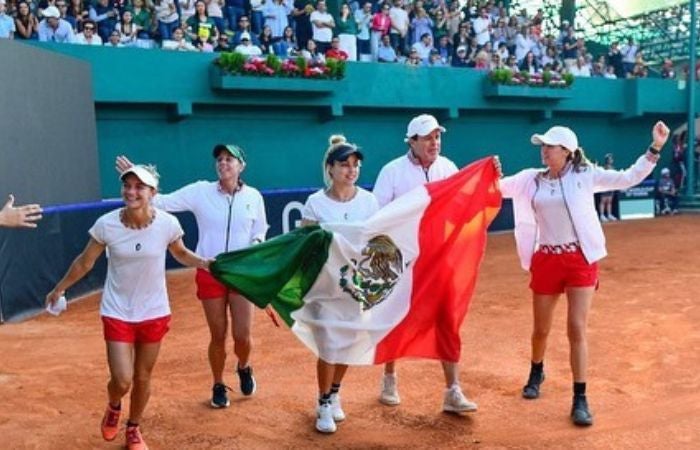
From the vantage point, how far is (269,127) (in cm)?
1778

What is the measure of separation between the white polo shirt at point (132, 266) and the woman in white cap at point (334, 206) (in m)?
1.06

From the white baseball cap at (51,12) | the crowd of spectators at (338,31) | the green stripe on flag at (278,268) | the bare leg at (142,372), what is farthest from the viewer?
the crowd of spectators at (338,31)

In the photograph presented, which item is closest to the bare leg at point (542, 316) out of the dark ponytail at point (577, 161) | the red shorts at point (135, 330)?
the dark ponytail at point (577, 161)

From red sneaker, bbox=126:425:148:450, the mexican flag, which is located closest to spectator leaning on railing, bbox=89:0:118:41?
the mexican flag

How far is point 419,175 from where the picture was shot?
18.5ft

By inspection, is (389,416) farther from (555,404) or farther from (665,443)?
(665,443)

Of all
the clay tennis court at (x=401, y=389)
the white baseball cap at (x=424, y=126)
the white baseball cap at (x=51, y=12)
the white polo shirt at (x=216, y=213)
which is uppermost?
the white baseball cap at (x=51, y=12)

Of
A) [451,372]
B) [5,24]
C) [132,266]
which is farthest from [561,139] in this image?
[5,24]

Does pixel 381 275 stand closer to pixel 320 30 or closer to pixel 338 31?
pixel 320 30

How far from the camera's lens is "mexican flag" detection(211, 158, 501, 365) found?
502 cm

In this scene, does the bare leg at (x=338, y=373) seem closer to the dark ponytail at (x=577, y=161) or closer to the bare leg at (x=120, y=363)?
the bare leg at (x=120, y=363)

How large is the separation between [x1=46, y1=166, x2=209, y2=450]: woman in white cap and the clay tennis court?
2.38 ft

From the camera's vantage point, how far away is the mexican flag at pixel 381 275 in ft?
16.5

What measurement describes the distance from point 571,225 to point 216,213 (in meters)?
2.57
